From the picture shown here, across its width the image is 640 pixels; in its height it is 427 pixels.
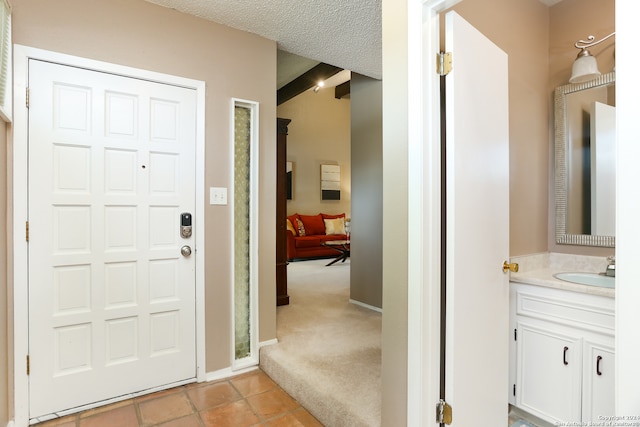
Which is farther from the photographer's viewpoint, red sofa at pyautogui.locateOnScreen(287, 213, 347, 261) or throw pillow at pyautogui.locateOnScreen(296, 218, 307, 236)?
throw pillow at pyautogui.locateOnScreen(296, 218, 307, 236)

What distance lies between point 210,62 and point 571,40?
2.33 meters

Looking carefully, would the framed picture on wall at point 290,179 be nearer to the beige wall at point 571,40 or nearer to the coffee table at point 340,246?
the coffee table at point 340,246

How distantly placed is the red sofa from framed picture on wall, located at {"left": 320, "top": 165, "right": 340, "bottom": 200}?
1.88 feet

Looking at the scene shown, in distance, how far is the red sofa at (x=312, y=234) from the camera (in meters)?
6.73

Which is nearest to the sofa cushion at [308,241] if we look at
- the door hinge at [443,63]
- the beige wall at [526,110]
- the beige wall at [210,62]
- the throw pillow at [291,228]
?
the throw pillow at [291,228]

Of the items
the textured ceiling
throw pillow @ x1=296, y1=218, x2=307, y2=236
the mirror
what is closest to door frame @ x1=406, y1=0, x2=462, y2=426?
the textured ceiling

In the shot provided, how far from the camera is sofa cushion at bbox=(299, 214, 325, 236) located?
7192 mm

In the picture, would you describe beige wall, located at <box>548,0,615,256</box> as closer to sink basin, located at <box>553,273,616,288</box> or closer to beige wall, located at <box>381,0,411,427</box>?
sink basin, located at <box>553,273,616,288</box>

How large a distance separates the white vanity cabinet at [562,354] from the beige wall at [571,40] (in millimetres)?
623

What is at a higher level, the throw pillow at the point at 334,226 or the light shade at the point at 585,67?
the light shade at the point at 585,67

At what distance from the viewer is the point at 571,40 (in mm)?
2115

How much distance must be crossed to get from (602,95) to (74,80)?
304 cm

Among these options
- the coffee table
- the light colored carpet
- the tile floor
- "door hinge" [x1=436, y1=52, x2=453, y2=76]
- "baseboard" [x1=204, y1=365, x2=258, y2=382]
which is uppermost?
"door hinge" [x1=436, y1=52, x2=453, y2=76]

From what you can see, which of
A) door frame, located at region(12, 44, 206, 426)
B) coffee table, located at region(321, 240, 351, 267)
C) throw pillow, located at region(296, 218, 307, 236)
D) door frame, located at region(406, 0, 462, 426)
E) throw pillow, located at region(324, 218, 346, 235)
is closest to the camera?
door frame, located at region(406, 0, 462, 426)
